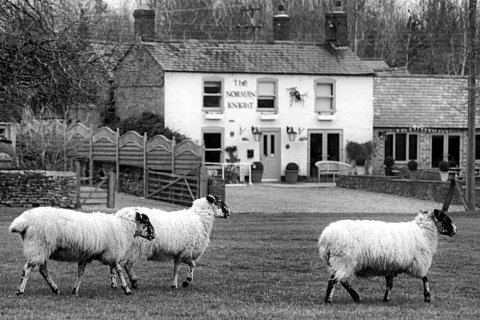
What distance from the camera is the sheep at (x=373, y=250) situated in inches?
576

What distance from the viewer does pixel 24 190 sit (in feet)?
121

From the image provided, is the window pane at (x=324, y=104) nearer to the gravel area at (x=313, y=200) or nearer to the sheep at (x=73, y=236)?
the gravel area at (x=313, y=200)

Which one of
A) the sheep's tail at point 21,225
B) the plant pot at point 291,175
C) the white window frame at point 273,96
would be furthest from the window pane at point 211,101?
the sheep's tail at point 21,225

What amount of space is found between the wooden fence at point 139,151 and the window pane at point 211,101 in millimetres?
6623

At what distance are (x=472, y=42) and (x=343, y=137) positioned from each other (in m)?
21.2

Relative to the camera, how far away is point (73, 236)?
48.9ft

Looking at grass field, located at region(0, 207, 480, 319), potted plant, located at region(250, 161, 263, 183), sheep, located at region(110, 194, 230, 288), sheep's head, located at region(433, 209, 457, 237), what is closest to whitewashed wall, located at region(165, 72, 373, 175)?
potted plant, located at region(250, 161, 263, 183)

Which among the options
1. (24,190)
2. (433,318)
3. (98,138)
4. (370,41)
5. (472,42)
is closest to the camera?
(433,318)

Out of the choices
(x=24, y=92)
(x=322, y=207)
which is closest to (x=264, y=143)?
(x=322, y=207)

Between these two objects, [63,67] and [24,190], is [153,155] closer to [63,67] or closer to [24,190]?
[24,190]

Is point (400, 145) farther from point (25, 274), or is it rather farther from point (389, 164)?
point (25, 274)

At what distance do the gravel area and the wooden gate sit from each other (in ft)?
4.69

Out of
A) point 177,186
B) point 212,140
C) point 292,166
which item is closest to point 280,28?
point 212,140

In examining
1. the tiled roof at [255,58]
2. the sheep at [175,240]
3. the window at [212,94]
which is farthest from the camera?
the window at [212,94]
